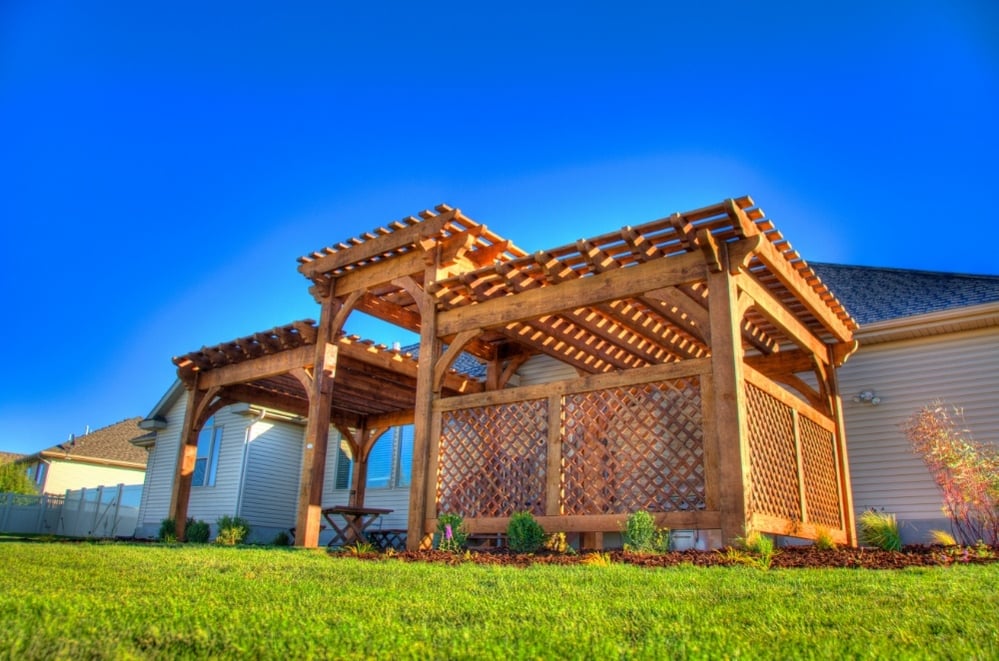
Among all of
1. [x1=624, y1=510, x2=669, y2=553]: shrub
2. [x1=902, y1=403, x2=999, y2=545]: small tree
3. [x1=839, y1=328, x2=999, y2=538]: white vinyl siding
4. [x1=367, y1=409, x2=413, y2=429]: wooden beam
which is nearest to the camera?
[x1=624, y1=510, x2=669, y2=553]: shrub

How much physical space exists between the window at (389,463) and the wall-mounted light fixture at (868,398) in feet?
28.9

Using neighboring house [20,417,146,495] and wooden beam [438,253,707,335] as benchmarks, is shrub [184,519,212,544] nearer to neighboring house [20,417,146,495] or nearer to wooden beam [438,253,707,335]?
wooden beam [438,253,707,335]

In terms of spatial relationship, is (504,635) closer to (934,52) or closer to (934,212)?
(934,52)

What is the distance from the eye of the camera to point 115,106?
16.0 m

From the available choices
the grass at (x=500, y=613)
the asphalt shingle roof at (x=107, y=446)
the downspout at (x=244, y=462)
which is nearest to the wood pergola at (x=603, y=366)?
the grass at (x=500, y=613)

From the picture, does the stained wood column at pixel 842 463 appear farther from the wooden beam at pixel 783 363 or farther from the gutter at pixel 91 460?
the gutter at pixel 91 460

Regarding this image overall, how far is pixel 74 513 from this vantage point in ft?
80.9

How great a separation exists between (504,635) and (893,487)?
949cm

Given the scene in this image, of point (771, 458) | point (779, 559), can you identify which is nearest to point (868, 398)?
point (771, 458)

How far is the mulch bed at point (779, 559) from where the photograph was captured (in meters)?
5.80

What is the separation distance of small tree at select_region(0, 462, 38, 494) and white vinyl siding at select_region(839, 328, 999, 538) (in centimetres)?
3140

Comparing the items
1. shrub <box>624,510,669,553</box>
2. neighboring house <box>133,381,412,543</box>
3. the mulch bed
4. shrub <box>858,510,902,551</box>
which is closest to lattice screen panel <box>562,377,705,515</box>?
shrub <box>624,510,669,553</box>

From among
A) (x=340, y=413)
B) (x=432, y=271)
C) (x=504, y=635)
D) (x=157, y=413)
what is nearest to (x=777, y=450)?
(x=432, y=271)

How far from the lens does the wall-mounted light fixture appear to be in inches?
423
